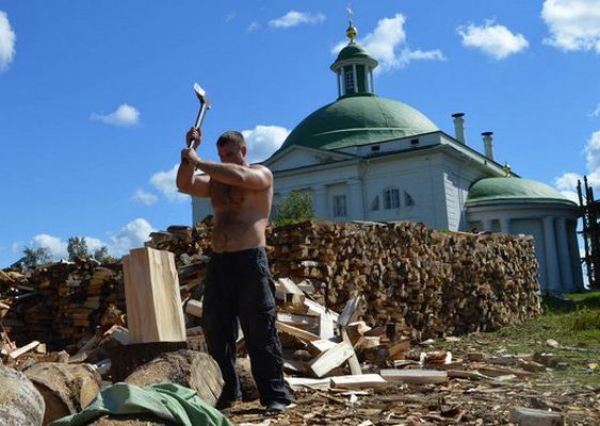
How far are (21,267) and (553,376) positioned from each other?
25.6ft

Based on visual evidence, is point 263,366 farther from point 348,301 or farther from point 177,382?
point 348,301

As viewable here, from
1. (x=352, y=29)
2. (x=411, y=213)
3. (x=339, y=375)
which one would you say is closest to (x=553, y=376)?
(x=339, y=375)

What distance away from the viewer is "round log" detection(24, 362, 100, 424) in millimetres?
3236

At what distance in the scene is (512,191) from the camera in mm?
31125

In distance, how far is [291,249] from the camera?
774cm

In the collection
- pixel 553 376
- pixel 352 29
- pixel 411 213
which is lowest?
pixel 553 376

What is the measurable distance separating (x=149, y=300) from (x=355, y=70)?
37681 mm

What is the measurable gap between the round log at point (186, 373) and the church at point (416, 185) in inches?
1091

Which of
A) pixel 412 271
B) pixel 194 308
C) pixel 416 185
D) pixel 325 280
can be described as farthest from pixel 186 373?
pixel 416 185

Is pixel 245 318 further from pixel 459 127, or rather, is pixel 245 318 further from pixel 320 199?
pixel 459 127

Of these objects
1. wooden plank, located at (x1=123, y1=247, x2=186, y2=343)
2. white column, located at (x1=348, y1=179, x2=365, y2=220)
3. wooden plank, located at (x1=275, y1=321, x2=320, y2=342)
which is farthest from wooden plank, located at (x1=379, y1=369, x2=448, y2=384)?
white column, located at (x1=348, y1=179, x2=365, y2=220)

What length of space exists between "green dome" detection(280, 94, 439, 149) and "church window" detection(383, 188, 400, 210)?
307cm

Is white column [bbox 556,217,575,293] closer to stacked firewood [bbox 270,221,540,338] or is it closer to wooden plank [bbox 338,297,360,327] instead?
stacked firewood [bbox 270,221,540,338]

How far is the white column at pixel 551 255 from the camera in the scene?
1222 inches
